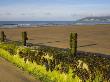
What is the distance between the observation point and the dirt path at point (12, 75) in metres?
13.8

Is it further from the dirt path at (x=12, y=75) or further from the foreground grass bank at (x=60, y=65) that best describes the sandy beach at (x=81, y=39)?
the dirt path at (x=12, y=75)

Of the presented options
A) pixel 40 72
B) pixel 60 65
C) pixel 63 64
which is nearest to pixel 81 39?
pixel 40 72

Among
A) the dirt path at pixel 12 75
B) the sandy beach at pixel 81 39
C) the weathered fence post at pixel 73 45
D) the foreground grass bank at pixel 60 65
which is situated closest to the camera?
the foreground grass bank at pixel 60 65

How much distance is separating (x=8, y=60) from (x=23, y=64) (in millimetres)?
3496

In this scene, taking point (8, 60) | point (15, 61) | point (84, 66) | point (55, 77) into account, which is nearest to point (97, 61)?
point (84, 66)

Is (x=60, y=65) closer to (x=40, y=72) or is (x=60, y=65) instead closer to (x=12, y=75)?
(x=40, y=72)

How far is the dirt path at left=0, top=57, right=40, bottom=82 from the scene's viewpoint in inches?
542

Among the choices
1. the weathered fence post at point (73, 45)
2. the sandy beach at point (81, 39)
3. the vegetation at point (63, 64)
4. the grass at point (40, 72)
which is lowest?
the sandy beach at point (81, 39)

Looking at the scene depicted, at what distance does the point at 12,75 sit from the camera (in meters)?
14.9

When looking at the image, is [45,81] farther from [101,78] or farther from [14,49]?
[14,49]

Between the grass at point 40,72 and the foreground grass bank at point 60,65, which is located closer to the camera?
the foreground grass bank at point 60,65

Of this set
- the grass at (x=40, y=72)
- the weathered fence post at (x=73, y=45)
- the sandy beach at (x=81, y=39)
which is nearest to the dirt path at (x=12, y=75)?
the grass at (x=40, y=72)

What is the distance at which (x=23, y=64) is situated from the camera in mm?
16641

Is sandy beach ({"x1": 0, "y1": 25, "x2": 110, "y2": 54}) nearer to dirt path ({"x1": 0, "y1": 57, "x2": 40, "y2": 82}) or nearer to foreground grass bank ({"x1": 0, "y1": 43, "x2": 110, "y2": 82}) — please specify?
foreground grass bank ({"x1": 0, "y1": 43, "x2": 110, "y2": 82})
